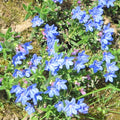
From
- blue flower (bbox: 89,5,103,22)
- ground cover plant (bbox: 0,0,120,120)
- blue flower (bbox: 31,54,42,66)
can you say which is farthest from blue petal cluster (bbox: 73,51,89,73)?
blue flower (bbox: 89,5,103,22)

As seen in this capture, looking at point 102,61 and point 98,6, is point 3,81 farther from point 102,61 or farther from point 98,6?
point 98,6

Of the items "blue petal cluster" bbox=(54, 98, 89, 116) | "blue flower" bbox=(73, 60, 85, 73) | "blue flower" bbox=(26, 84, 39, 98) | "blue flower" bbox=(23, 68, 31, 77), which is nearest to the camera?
"blue flower" bbox=(26, 84, 39, 98)

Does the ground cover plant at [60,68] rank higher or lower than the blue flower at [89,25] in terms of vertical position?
lower

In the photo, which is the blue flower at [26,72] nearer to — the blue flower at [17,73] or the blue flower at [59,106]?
the blue flower at [17,73]

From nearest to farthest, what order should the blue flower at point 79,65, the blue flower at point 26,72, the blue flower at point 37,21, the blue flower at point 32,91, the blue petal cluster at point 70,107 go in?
the blue flower at point 32,91
the blue petal cluster at point 70,107
the blue flower at point 79,65
the blue flower at point 26,72
the blue flower at point 37,21

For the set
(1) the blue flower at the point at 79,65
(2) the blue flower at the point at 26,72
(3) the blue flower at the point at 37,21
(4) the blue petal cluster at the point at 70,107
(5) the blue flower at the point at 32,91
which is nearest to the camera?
(5) the blue flower at the point at 32,91

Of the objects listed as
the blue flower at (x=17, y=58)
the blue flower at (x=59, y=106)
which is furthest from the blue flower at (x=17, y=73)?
the blue flower at (x=59, y=106)

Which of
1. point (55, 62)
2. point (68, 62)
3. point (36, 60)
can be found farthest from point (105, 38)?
point (36, 60)

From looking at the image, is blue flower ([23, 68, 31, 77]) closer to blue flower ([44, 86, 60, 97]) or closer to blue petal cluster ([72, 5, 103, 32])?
blue flower ([44, 86, 60, 97])
